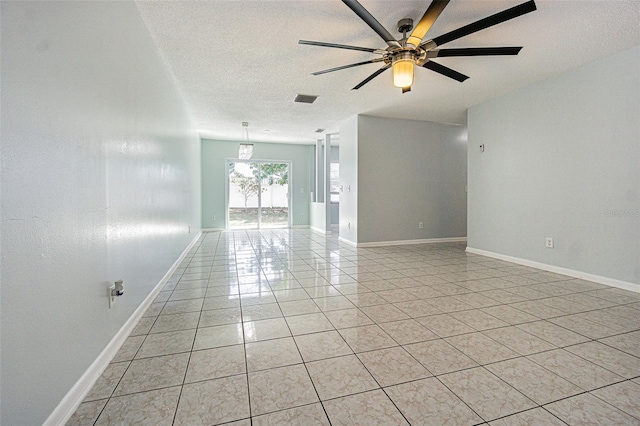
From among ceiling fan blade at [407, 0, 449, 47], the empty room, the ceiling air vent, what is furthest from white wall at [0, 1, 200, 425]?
the ceiling air vent

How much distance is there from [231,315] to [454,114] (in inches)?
206

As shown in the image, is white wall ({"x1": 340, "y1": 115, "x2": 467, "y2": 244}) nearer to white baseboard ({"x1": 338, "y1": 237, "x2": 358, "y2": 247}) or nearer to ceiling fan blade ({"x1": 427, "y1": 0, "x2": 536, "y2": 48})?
white baseboard ({"x1": 338, "y1": 237, "x2": 358, "y2": 247})

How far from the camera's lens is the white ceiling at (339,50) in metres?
2.32

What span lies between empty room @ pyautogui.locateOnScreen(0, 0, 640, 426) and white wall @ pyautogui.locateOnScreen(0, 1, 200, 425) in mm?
11

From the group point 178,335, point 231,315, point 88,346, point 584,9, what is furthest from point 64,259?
point 584,9

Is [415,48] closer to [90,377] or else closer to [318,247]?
[90,377]

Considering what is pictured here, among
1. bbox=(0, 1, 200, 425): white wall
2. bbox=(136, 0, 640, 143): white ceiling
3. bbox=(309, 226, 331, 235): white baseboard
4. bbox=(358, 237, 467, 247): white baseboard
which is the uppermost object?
bbox=(136, 0, 640, 143): white ceiling

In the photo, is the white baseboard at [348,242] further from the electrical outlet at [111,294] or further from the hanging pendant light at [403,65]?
the electrical outlet at [111,294]

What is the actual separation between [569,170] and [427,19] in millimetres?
2841

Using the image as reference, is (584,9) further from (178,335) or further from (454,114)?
(178,335)

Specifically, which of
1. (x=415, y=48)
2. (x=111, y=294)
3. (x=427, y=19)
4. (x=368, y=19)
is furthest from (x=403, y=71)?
(x=111, y=294)

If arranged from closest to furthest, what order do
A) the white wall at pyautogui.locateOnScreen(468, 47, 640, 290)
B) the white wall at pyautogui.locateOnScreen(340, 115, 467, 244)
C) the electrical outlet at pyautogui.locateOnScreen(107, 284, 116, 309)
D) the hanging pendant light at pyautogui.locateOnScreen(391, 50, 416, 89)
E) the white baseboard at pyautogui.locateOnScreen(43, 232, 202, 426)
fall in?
the white baseboard at pyautogui.locateOnScreen(43, 232, 202, 426), the electrical outlet at pyautogui.locateOnScreen(107, 284, 116, 309), the hanging pendant light at pyautogui.locateOnScreen(391, 50, 416, 89), the white wall at pyautogui.locateOnScreen(468, 47, 640, 290), the white wall at pyautogui.locateOnScreen(340, 115, 467, 244)

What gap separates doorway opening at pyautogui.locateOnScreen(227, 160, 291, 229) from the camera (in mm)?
8375

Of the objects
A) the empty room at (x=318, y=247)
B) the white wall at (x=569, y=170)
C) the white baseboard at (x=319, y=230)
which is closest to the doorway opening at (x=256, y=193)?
the white baseboard at (x=319, y=230)
